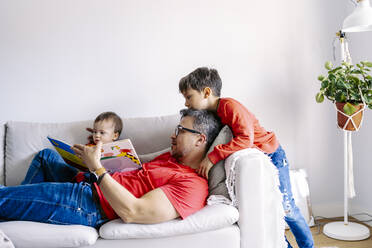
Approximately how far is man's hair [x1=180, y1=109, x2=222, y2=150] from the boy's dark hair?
0.23 metres

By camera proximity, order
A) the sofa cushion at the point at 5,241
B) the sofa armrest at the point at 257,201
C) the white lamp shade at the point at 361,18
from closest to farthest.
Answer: the sofa cushion at the point at 5,241 < the sofa armrest at the point at 257,201 < the white lamp shade at the point at 361,18

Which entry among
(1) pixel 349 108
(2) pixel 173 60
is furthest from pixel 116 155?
(1) pixel 349 108

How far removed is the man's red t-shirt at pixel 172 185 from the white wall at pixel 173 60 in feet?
3.14

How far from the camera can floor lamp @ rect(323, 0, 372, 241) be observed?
2281 mm

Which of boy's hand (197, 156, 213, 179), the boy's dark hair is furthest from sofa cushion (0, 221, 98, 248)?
the boy's dark hair

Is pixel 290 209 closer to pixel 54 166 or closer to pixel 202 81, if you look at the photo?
pixel 202 81

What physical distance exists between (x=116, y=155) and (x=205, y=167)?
1.52 ft

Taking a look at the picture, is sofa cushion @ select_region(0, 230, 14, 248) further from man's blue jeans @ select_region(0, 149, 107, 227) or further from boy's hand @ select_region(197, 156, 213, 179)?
boy's hand @ select_region(197, 156, 213, 179)

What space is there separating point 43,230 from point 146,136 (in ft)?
3.09

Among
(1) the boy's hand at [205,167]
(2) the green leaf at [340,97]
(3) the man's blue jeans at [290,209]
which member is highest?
(2) the green leaf at [340,97]

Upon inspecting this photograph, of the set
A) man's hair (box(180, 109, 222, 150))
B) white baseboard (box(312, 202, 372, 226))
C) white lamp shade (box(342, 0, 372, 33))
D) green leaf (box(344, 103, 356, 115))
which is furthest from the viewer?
white baseboard (box(312, 202, 372, 226))

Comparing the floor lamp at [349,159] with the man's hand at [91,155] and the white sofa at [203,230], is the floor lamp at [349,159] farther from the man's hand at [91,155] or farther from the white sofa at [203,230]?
the man's hand at [91,155]

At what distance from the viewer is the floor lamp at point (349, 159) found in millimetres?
2281

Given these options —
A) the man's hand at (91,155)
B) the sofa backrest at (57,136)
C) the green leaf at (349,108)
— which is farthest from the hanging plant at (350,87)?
the man's hand at (91,155)
